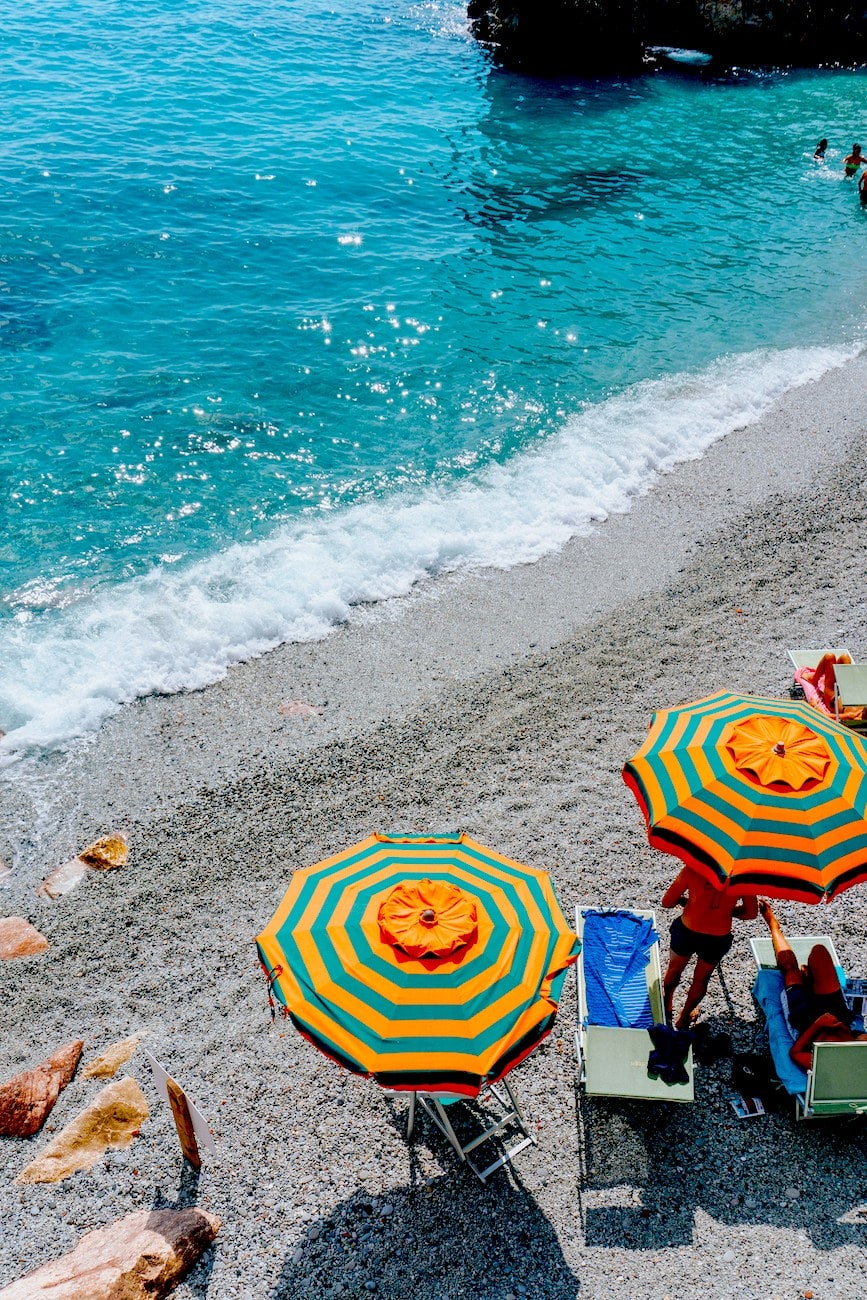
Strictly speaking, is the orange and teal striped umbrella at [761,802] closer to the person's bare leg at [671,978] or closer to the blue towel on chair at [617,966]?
the person's bare leg at [671,978]

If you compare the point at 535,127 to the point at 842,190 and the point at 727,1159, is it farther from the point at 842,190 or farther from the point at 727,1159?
the point at 727,1159

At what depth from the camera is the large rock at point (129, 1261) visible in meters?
6.67

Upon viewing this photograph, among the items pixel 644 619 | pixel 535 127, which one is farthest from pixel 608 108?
pixel 644 619

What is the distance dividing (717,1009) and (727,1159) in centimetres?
144

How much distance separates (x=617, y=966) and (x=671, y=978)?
53cm

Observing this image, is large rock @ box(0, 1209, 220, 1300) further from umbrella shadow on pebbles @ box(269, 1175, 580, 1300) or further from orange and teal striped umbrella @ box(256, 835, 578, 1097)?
orange and teal striped umbrella @ box(256, 835, 578, 1097)

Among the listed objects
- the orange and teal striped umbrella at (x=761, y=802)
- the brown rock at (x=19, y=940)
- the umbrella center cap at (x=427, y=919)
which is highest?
the orange and teal striped umbrella at (x=761, y=802)

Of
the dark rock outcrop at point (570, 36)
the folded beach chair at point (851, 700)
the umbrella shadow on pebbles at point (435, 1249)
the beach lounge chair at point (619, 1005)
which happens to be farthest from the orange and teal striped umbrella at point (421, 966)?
the dark rock outcrop at point (570, 36)

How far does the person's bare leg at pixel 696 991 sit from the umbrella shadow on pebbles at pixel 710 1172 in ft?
1.84

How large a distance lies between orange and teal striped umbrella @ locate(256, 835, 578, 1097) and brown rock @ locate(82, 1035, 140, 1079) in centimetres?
290

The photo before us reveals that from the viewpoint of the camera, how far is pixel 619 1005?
8609 mm

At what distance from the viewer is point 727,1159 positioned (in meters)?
7.59

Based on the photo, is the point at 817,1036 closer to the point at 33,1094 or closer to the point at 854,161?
the point at 33,1094

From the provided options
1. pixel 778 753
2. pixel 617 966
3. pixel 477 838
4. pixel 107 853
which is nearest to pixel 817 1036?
pixel 617 966
